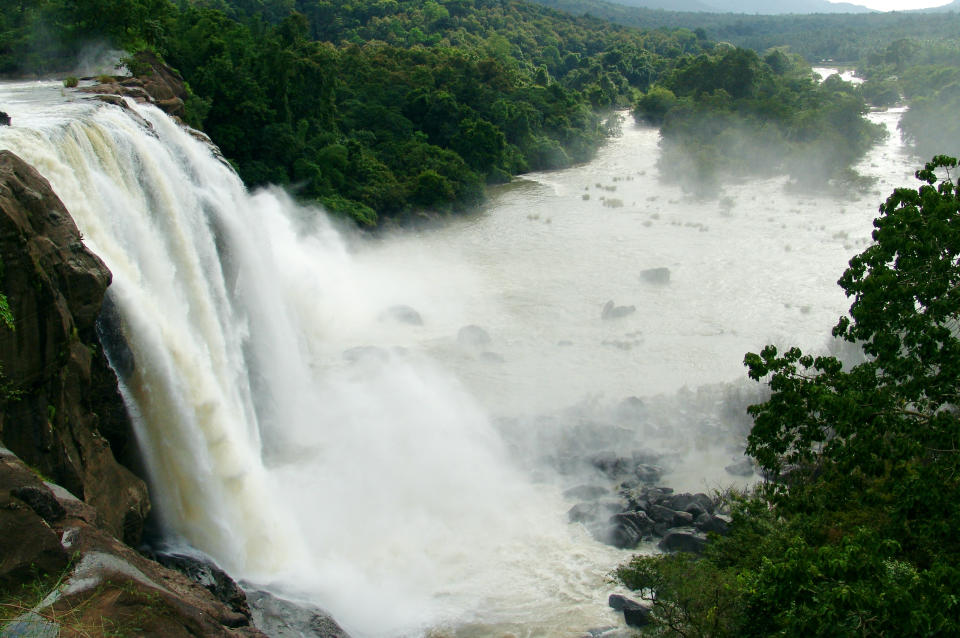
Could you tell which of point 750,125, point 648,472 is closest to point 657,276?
point 648,472

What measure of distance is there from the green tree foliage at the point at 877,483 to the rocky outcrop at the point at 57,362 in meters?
7.39

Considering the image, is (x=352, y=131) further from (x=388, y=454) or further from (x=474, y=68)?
(x=388, y=454)

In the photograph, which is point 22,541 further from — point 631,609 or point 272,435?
point 272,435

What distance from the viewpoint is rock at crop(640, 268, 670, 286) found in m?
28.8

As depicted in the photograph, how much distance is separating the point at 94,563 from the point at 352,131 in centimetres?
3533

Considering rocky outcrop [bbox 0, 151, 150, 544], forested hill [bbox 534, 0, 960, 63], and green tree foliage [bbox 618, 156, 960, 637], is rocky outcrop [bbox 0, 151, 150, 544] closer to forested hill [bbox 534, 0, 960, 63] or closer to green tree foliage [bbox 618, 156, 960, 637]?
green tree foliage [bbox 618, 156, 960, 637]

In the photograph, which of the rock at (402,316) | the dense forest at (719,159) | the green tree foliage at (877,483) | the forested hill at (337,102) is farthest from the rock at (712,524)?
the forested hill at (337,102)

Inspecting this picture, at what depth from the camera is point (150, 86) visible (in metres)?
21.0

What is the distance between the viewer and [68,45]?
74.7 feet

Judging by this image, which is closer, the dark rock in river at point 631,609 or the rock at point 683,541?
the dark rock in river at point 631,609

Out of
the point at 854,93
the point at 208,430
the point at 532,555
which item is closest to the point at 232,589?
the point at 208,430

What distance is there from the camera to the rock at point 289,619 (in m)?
11.0

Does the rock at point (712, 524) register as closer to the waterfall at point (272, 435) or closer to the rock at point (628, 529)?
the rock at point (628, 529)

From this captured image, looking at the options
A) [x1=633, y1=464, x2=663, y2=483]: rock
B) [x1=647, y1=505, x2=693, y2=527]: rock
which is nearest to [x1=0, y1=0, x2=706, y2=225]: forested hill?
[x1=633, y1=464, x2=663, y2=483]: rock
